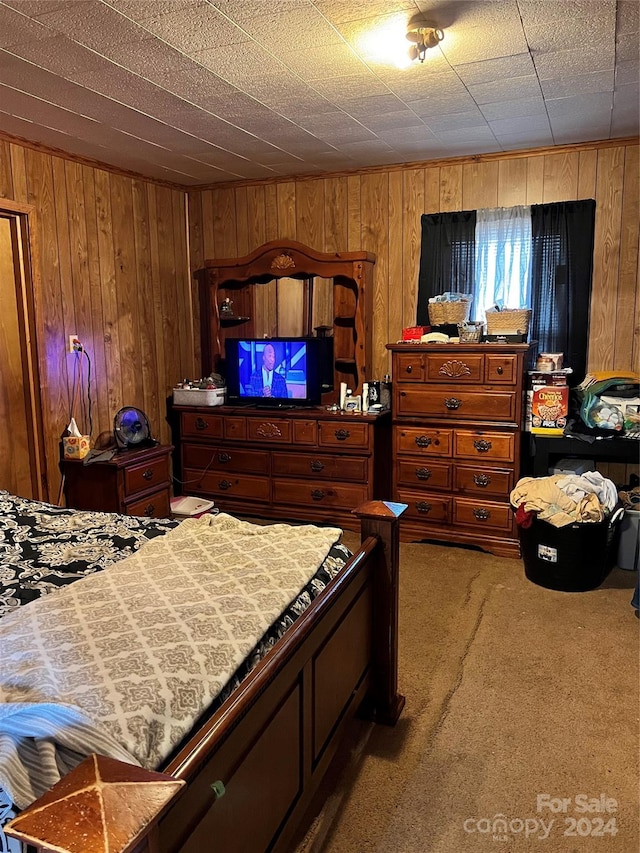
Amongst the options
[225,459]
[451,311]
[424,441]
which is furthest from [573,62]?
[225,459]

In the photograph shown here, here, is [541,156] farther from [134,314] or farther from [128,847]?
[128,847]

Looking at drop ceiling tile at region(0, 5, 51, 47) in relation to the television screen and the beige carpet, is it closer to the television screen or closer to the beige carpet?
the television screen

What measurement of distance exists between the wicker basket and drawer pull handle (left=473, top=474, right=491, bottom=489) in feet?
3.26

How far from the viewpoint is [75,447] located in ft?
12.4

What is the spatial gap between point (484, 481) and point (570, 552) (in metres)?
0.71

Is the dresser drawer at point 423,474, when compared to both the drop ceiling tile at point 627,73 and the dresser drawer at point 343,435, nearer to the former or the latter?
the dresser drawer at point 343,435

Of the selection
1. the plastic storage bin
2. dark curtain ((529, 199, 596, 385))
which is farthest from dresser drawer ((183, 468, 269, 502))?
the plastic storage bin

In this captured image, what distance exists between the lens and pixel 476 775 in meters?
2.00

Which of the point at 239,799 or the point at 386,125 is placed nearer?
the point at 239,799

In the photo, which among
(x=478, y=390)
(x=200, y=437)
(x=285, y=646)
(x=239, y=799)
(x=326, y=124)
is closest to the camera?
(x=239, y=799)

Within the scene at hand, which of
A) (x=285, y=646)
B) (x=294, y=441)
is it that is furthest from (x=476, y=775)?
(x=294, y=441)

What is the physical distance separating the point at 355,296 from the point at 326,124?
1330 millimetres

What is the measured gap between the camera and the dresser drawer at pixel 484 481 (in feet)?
12.3

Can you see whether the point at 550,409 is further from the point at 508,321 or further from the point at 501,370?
the point at 508,321
